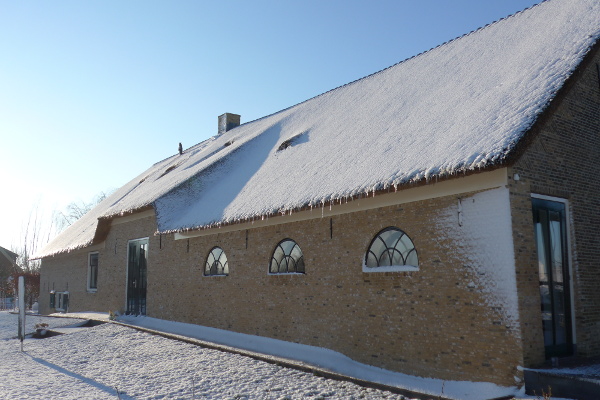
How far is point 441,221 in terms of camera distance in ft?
23.5

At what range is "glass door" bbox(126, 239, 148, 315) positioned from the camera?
49.5ft

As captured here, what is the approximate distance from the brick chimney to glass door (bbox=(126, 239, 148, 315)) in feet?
28.5

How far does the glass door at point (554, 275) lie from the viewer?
6.87 metres

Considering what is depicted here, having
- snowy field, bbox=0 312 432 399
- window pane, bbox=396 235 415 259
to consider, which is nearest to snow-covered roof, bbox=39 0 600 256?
window pane, bbox=396 235 415 259

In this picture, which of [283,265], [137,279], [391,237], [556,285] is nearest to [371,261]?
[391,237]

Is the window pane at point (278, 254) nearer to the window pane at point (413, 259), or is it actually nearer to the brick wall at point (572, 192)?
the window pane at point (413, 259)

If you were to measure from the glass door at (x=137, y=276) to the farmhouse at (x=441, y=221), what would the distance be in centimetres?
268

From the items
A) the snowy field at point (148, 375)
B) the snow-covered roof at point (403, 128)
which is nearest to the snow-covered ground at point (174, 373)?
the snowy field at point (148, 375)

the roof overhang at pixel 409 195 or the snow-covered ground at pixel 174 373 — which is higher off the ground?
the roof overhang at pixel 409 195

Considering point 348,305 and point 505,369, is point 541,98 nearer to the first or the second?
point 505,369

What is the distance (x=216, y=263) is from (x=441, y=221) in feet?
21.2

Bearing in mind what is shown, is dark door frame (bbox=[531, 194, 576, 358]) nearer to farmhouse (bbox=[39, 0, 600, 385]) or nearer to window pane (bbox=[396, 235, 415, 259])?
farmhouse (bbox=[39, 0, 600, 385])

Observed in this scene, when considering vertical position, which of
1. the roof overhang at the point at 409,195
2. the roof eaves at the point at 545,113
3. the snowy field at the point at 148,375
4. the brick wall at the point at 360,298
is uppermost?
the roof eaves at the point at 545,113

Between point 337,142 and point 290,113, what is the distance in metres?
5.96
